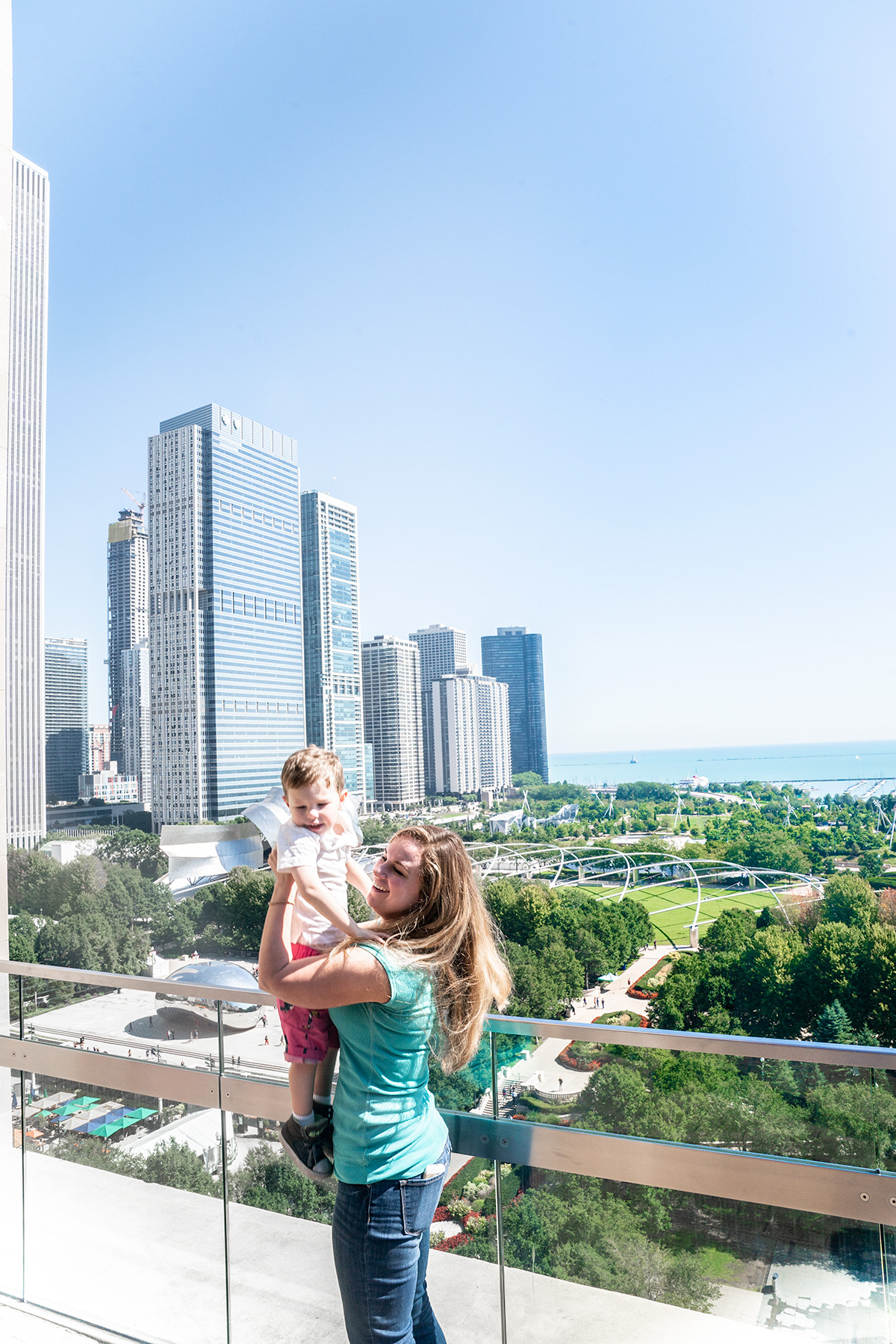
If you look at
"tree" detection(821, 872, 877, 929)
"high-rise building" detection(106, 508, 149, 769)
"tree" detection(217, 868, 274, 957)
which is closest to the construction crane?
"high-rise building" detection(106, 508, 149, 769)

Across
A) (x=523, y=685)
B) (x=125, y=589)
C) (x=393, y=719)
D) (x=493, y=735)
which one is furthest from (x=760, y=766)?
(x=125, y=589)

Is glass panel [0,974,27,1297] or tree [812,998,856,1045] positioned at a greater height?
glass panel [0,974,27,1297]

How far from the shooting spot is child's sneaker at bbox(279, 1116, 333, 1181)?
1.02 m

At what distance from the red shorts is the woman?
52 millimetres

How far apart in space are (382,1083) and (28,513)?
19124 mm

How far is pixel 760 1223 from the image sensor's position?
1.10 meters

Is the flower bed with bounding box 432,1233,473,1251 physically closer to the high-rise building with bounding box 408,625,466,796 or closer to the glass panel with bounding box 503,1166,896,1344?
the glass panel with bounding box 503,1166,896,1344

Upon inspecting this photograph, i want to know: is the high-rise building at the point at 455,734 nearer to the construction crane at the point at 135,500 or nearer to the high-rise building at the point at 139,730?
the high-rise building at the point at 139,730

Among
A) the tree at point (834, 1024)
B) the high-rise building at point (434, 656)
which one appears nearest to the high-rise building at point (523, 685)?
the high-rise building at point (434, 656)

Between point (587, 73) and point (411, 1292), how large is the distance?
1184 centimetres

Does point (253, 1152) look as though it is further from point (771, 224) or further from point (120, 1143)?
point (771, 224)

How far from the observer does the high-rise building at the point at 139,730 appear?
29.5m

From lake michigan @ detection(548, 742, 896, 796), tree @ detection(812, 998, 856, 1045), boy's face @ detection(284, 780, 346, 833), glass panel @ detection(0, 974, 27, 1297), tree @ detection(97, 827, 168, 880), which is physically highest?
boy's face @ detection(284, 780, 346, 833)

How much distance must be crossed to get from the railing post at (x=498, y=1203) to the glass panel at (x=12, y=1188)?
108 centimetres
